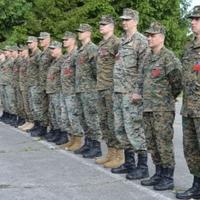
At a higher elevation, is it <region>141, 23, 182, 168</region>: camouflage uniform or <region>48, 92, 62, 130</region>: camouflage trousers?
<region>141, 23, 182, 168</region>: camouflage uniform

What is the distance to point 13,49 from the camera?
13859mm

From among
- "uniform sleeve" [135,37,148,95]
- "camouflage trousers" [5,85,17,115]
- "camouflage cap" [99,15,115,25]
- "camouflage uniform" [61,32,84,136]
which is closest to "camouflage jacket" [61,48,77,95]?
"camouflage uniform" [61,32,84,136]

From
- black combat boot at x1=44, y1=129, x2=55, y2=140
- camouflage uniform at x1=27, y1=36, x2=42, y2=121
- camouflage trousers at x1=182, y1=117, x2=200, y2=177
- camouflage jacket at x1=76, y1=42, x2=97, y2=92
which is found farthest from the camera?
camouflage uniform at x1=27, y1=36, x2=42, y2=121

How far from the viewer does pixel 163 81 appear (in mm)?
6703

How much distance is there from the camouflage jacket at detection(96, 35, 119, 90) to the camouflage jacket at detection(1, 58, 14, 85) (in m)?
5.59

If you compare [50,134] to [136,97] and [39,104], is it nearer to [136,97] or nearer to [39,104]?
[39,104]

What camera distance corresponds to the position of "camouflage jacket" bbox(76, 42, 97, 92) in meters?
8.82

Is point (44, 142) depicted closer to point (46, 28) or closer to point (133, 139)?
point (133, 139)

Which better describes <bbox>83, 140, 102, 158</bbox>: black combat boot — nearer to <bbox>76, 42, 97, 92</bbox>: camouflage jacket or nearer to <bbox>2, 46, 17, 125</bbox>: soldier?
<bbox>76, 42, 97, 92</bbox>: camouflage jacket

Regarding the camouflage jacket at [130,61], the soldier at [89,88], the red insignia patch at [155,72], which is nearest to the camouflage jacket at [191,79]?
the red insignia patch at [155,72]

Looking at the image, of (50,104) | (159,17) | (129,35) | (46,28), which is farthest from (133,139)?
(159,17)

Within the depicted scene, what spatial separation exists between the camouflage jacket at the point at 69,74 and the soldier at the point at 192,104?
3503 millimetres

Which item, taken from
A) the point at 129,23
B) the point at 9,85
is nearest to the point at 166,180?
the point at 129,23

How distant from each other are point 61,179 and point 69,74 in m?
2.59
